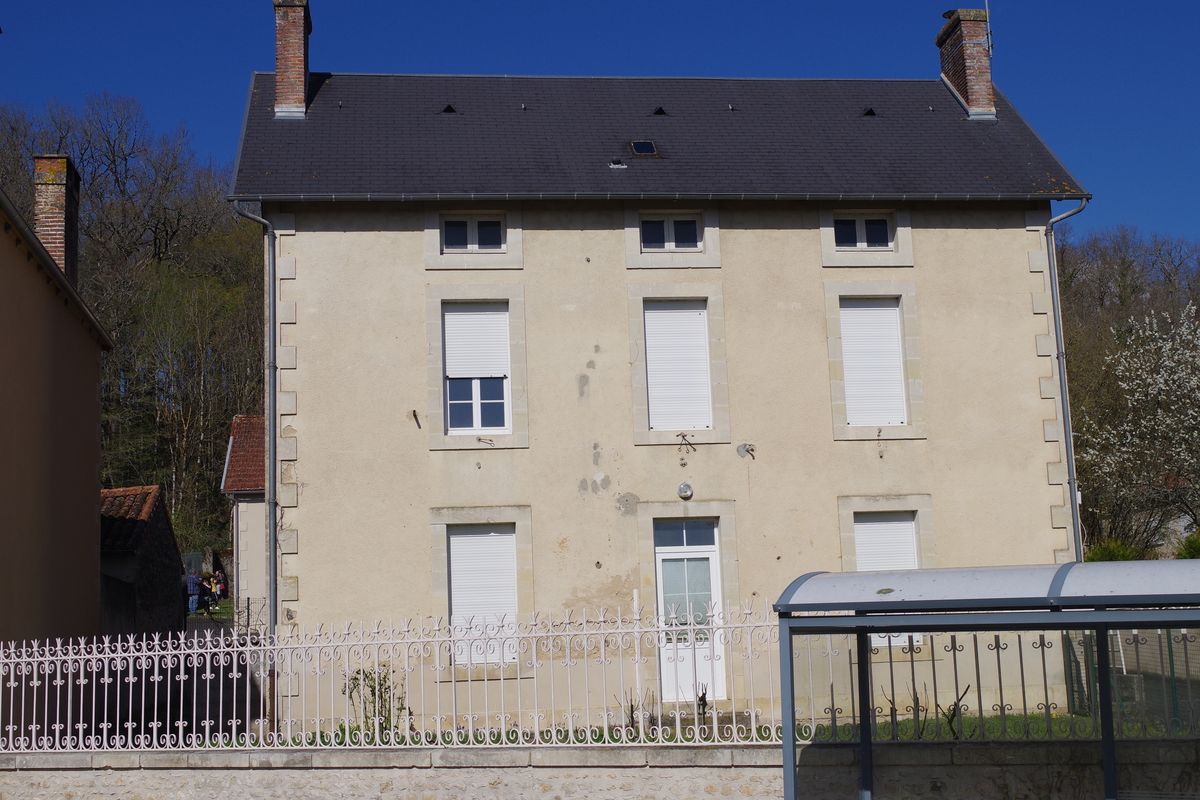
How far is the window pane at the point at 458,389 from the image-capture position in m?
12.8

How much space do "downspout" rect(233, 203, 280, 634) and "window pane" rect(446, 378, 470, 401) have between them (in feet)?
5.75

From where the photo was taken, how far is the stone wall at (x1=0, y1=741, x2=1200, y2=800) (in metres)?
8.15

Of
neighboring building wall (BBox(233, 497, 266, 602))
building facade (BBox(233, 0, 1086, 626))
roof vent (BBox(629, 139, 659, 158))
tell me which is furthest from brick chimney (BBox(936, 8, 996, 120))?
neighboring building wall (BBox(233, 497, 266, 602))

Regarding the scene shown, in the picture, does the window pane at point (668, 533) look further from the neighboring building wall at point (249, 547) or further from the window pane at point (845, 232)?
the neighboring building wall at point (249, 547)

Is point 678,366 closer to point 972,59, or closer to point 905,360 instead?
point 905,360

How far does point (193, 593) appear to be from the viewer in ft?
86.8

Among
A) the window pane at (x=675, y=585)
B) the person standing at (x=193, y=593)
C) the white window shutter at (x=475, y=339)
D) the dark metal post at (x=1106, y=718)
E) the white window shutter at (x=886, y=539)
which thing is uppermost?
the white window shutter at (x=475, y=339)

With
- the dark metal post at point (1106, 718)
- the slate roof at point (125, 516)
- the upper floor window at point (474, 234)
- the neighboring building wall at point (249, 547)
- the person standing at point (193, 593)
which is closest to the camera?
the dark metal post at point (1106, 718)

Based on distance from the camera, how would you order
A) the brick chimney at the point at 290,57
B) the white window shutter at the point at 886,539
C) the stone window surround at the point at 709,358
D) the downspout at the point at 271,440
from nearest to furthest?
the downspout at the point at 271,440 → the stone window surround at the point at 709,358 → the white window shutter at the point at 886,539 → the brick chimney at the point at 290,57

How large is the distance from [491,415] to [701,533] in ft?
8.19

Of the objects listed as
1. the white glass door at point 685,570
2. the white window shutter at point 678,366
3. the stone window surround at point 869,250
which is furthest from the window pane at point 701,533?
the stone window surround at point 869,250

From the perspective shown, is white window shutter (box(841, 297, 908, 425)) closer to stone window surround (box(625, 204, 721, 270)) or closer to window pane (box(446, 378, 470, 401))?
stone window surround (box(625, 204, 721, 270))

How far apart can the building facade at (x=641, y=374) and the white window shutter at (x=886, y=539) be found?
0.08 feet

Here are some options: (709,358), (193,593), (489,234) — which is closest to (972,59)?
(709,358)
